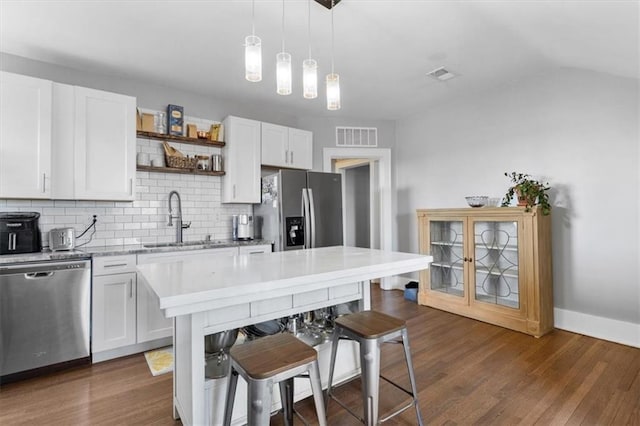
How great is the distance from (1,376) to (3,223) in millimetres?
1134

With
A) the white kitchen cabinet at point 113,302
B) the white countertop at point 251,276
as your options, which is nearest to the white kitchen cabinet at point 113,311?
the white kitchen cabinet at point 113,302

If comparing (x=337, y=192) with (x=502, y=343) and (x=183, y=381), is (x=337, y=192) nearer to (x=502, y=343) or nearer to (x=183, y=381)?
(x=502, y=343)

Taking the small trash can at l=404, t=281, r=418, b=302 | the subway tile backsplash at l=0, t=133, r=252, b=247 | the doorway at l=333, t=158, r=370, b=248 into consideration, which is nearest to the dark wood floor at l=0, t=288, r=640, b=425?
the subway tile backsplash at l=0, t=133, r=252, b=247

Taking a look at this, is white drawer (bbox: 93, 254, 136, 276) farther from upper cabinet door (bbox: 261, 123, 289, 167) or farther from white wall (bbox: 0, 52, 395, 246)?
upper cabinet door (bbox: 261, 123, 289, 167)

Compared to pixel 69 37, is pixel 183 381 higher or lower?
lower

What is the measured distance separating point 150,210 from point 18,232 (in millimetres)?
1049

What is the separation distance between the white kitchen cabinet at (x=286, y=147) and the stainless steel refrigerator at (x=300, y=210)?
322 mm

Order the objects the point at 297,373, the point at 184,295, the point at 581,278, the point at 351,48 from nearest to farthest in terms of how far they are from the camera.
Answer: the point at 184,295
the point at 297,373
the point at 351,48
the point at 581,278

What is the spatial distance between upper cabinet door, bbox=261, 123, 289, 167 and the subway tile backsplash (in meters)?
0.59

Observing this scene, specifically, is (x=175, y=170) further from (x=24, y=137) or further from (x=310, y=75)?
A: (x=310, y=75)

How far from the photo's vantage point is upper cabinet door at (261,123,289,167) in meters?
3.83

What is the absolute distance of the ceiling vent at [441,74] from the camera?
326cm

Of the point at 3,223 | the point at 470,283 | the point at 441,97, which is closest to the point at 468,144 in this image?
the point at 441,97

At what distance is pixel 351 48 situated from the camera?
2.76m
